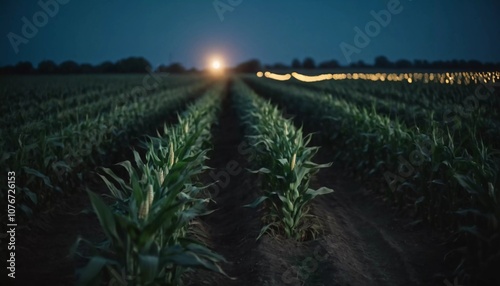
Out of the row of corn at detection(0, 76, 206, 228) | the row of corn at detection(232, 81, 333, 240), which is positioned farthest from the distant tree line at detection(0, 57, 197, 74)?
the row of corn at detection(232, 81, 333, 240)

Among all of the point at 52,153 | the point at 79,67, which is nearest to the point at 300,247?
the point at 52,153

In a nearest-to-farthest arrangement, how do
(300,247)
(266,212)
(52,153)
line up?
1. (300,247)
2. (266,212)
3. (52,153)

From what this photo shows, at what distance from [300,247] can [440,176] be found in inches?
94.0

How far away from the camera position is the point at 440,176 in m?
6.06

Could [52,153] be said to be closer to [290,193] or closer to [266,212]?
[266,212]

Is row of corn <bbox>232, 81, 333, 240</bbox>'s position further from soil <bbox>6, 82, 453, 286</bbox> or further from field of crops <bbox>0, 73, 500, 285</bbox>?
soil <bbox>6, 82, 453, 286</bbox>

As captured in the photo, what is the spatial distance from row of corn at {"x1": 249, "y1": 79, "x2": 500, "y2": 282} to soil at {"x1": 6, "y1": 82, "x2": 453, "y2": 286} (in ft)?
1.08

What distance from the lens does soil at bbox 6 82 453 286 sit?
4520 mm

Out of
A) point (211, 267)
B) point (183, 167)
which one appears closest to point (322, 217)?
A: point (183, 167)

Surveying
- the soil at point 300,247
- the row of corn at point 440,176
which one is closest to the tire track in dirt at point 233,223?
the soil at point 300,247

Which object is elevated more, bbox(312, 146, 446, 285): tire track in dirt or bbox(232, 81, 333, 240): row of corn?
bbox(232, 81, 333, 240): row of corn

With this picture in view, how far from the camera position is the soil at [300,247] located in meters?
4.52

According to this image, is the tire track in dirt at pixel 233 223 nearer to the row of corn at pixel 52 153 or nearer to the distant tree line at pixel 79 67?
the row of corn at pixel 52 153

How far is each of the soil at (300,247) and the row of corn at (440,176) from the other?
12.9 inches
